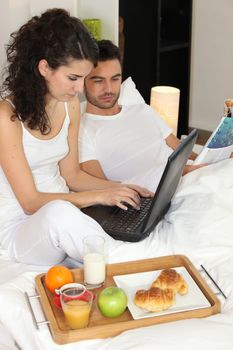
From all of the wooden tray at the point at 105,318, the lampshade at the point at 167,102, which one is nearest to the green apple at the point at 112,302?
the wooden tray at the point at 105,318

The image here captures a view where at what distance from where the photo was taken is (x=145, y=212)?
1993 mm

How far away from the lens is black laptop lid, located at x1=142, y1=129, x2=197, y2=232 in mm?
1740

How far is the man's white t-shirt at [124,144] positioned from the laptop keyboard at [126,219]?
40cm

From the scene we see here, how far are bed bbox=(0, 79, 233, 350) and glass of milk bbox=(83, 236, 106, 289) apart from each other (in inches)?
4.9

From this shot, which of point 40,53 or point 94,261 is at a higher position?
point 40,53

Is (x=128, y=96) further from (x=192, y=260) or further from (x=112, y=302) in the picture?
(x=112, y=302)

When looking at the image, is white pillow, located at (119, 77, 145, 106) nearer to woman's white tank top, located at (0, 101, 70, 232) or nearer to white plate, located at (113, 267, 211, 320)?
woman's white tank top, located at (0, 101, 70, 232)

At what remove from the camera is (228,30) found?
4148mm

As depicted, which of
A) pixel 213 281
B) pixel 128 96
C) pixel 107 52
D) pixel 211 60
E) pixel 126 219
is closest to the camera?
pixel 213 281

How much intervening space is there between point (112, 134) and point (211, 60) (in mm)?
1993

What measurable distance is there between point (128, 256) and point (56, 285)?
297 mm

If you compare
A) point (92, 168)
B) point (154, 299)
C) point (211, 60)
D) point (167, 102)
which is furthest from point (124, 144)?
point (211, 60)

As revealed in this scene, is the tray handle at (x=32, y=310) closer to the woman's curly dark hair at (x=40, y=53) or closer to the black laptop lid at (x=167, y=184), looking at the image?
the black laptop lid at (x=167, y=184)

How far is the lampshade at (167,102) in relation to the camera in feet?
10.1
